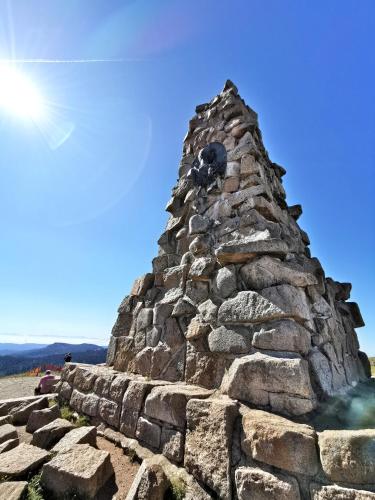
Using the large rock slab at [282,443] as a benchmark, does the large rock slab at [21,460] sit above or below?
below

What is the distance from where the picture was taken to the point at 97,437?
290cm

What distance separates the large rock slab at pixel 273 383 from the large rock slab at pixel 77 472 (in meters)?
1.32

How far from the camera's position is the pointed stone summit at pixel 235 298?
7.13ft

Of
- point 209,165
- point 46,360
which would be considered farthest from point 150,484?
point 46,360

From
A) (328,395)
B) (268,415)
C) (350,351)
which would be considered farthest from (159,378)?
(350,351)

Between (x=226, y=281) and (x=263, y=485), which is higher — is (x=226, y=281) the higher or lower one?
the higher one

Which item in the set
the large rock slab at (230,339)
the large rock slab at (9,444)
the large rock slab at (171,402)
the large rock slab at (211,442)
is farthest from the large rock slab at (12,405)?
the large rock slab at (230,339)

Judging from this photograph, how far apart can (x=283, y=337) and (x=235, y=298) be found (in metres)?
0.62

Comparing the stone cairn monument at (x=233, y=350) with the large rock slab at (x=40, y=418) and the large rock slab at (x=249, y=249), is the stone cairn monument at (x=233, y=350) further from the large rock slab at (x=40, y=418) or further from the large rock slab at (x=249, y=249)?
the large rock slab at (x=40, y=418)

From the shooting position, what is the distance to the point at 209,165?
414 cm

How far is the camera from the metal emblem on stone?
397 cm

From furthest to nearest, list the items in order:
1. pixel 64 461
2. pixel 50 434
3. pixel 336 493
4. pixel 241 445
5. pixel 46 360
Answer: pixel 46 360
pixel 50 434
pixel 64 461
pixel 241 445
pixel 336 493

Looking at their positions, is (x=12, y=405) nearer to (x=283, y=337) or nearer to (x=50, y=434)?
(x=50, y=434)

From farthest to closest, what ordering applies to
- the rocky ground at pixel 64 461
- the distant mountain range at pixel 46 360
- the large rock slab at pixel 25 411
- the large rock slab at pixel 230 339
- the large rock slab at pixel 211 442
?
1. the distant mountain range at pixel 46 360
2. the large rock slab at pixel 25 411
3. the large rock slab at pixel 230 339
4. the rocky ground at pixel 64 461
5. the large rock slab at pixel 211 442
